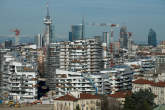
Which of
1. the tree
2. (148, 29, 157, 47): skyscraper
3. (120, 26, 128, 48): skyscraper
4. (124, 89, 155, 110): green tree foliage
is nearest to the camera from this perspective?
(124, 89, 155, 110): green tree foliage

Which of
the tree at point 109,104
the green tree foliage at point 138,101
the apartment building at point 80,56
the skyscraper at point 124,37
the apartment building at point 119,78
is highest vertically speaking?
the skyscraper at point 124,37

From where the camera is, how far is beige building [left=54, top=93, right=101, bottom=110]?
41656 millimetres

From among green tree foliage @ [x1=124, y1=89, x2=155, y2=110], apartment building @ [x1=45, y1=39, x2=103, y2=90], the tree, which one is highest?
apartment building @ [x1=45, y1=39, x2=103, y2=90]

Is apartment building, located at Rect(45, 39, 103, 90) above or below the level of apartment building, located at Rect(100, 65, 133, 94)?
above

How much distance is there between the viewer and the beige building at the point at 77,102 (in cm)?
4166

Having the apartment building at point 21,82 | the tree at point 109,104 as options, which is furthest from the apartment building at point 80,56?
the tree at point 109,104

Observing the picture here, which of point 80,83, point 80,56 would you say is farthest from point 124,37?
point 80,83

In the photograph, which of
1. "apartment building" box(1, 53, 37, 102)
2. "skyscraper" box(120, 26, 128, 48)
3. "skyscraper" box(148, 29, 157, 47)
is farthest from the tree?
"skyscraper" box(148, 29, 157, 47)

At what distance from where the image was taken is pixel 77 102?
4234 centimetres

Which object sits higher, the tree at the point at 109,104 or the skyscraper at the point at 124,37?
the skyscraper at the point at 124,37

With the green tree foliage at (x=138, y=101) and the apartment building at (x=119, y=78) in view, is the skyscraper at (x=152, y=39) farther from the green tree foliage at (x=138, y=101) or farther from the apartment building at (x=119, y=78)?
the green tree foliage at (x=138, y=101)

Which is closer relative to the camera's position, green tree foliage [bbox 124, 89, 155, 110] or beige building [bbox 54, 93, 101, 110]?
green tree foliage [bbox 124, 89, 155, 110]

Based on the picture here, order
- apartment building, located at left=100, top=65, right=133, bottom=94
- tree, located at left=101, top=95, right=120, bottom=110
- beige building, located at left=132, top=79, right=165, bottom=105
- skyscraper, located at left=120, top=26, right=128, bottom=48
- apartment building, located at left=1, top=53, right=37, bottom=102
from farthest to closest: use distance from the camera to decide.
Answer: skyscraper, located at left=120, top=26, right=128, bottom=48 → apartment building, located at left=1, top=53, right=37, bottom=102 → apartment building, located at left=100, top=65, right=133, bottom=94 → beige building, located at left=132, top=79, right=165, bottom=105 → tree, located at left=101, top=95, right=120, bottom=110

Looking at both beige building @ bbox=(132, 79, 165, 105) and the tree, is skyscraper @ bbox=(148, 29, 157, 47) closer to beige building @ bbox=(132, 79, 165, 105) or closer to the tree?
beige building @ bbox=(132, 79, 165, 105)
